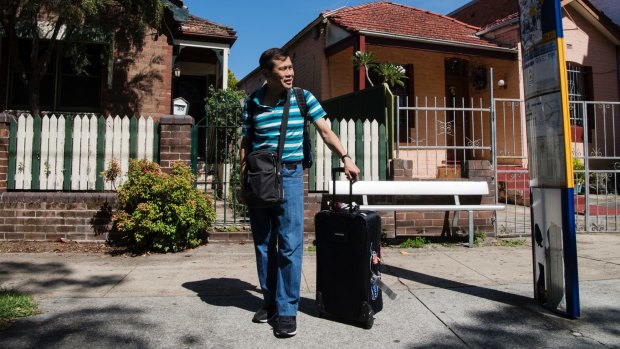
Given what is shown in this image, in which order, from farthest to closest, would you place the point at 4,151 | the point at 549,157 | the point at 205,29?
the point at 205,29 < the point at 4,151 < the point at 549,157

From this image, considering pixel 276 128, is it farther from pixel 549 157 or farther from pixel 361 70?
pixel 361 70

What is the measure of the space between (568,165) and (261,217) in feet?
7.44

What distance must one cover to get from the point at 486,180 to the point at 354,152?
203 cm

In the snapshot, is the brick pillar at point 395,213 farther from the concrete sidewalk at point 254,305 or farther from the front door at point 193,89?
the front door at point 193,89

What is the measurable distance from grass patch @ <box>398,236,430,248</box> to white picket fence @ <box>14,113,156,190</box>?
4.03 m

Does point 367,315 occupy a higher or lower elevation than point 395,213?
lower

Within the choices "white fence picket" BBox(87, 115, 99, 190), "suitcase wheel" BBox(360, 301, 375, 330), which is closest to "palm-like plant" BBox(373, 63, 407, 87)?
"white fence picket" BBox(87, 115, 99, 190)

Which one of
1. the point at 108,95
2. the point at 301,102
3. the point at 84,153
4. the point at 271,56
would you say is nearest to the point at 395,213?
the point at 301,102

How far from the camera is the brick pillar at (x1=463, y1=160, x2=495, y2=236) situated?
671cm

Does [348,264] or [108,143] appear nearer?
Answer: [348,264]

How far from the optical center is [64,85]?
983cm

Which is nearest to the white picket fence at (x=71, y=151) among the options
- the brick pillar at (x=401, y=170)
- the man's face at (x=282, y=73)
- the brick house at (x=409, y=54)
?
the brick pillar at (x=401, y=170)

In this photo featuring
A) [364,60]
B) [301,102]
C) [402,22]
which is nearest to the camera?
[301,102]

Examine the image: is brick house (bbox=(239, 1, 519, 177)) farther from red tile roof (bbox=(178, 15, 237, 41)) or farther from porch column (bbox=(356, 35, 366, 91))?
red tile roof (bbox=(178, 15, 237, 41))
